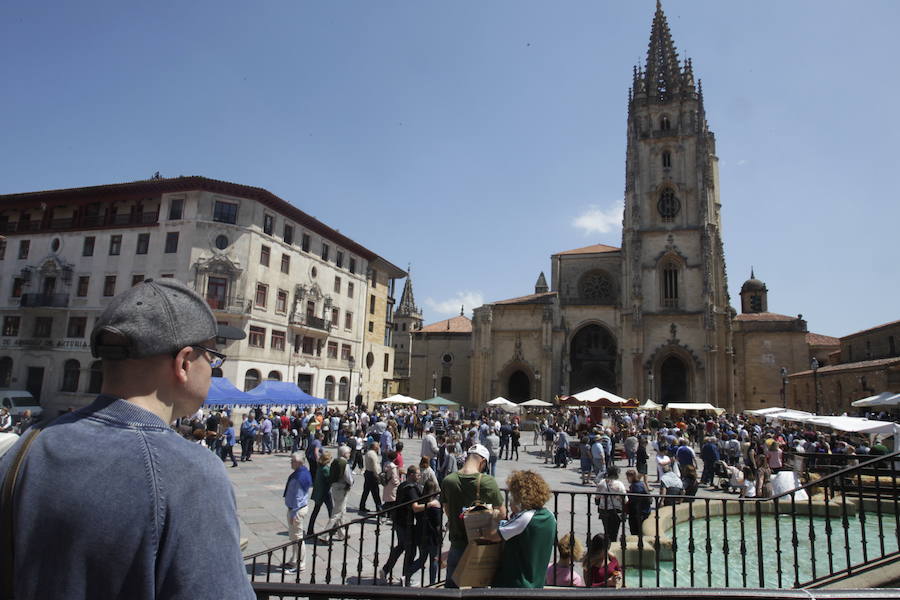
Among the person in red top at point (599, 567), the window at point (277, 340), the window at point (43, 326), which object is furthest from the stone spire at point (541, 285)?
the person in red top at point (599, 567)

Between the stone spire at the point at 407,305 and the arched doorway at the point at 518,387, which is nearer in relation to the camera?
the arched doorway at the point at 518,387

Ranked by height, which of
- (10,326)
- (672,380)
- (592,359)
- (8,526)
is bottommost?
(8,526)

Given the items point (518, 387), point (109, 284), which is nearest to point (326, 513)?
point (109, 284)

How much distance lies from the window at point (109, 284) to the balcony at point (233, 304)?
6815mm

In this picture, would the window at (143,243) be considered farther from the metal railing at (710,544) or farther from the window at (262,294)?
the metal railing at (710,544)

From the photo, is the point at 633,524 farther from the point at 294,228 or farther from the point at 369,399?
the point at 369,399

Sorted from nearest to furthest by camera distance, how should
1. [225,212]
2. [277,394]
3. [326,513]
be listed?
[326,513]
[277,394]
[225,212]

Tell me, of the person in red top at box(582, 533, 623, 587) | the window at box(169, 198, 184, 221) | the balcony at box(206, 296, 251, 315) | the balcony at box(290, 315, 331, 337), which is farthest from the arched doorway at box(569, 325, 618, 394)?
the person in red top at box(582, 533, 623, 587)

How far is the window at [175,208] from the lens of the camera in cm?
3014

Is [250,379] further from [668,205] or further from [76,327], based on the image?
[668,205]

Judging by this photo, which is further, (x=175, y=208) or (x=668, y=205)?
(x=668, y=205)

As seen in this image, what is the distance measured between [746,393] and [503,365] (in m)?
23.2

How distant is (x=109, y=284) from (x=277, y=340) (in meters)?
10.1

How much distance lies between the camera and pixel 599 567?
209 inches
